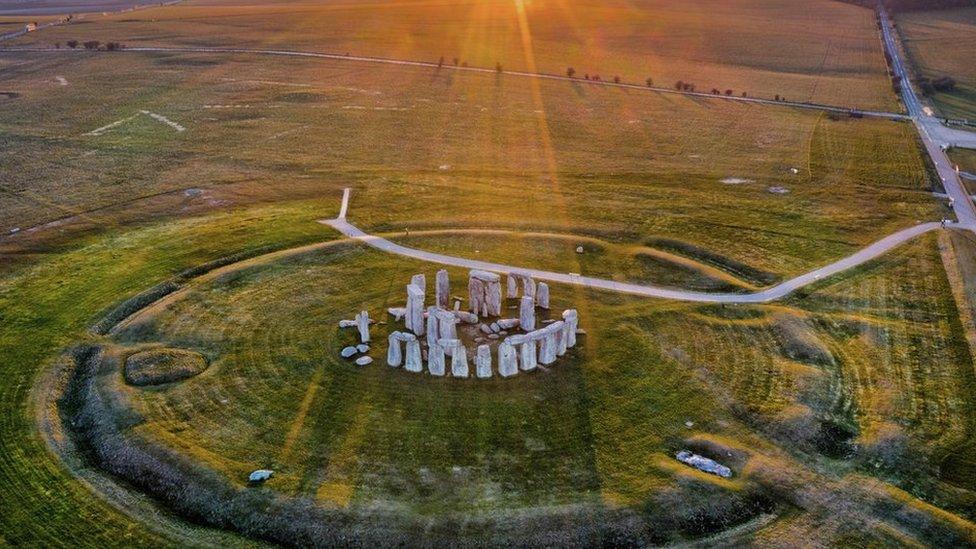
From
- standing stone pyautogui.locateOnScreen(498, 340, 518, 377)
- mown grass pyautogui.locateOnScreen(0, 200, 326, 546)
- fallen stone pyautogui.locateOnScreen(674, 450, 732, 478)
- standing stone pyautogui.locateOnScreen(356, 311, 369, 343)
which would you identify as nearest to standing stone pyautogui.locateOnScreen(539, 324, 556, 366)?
standing stone pyautogui.locateOnScreen(498, 340, 518, 377)

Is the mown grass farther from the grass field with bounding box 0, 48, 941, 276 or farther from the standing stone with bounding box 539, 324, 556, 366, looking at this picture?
the standing stone with bounding box 539, 324, 556, 366

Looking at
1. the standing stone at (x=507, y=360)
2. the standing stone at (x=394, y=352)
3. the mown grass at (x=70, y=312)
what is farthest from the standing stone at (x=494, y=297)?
the mown grass at (x=70, y=312)

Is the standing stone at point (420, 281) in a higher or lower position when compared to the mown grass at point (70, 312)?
higher

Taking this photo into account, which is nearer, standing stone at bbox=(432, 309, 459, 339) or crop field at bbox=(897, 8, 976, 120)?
standing stone at bbox=(432, 309, 459, 339)

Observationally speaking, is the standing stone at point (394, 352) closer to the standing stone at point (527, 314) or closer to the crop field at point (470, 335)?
the crop field at point (470, 335)

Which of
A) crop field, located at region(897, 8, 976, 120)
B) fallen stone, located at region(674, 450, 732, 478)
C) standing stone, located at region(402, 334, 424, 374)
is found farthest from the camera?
crop field, located at region(897, 8, 976, 120)

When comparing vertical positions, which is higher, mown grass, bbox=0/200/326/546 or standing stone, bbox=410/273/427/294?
standing stone, bbox=410/273/427/294

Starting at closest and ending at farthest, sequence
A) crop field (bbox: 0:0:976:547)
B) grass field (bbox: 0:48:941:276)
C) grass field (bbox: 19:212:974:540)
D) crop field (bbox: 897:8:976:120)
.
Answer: crop field (bbox: 0:0:976:547), grass field (bbox: 19:212:974:540), grass field (bbox: 0:48:941:276), crop field (bbox: 897:8:976:120)
